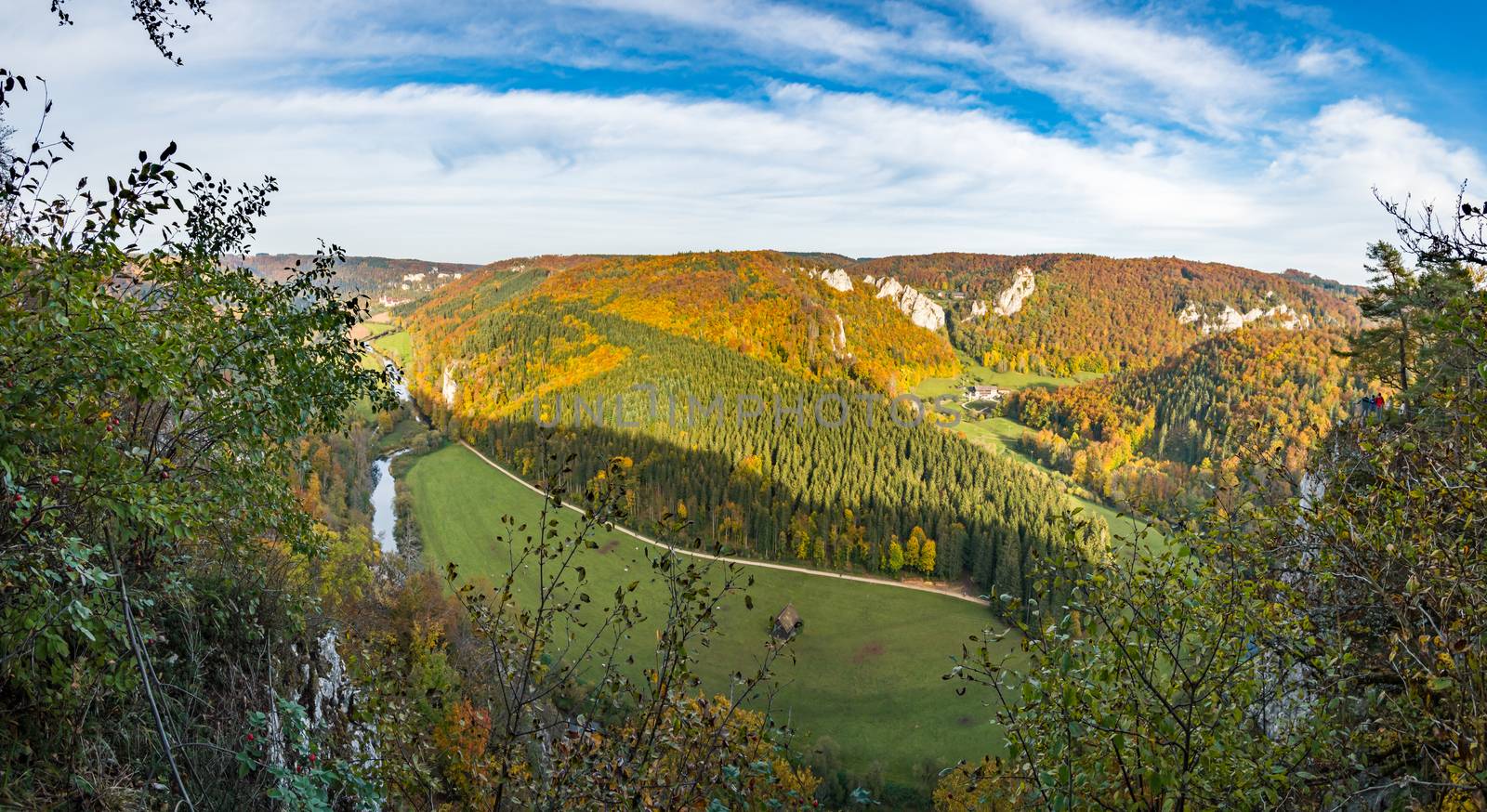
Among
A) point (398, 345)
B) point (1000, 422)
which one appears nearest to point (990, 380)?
point (1000, 422)

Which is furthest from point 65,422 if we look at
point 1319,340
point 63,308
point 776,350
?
point 1319,340

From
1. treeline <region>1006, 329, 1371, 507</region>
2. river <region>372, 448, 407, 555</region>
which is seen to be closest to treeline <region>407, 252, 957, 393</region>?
treeline <region>1006, 329, 1371, 507</region>

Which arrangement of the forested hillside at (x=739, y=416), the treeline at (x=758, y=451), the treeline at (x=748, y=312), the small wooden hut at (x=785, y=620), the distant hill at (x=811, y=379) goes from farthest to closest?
1. the treeline at (x=748, y=312)
2. the distant hill at (x=811, y=379)
3. the forested hillside at (x=739, y=416)
4. the treeline at (x=758, y=451)
5. the small wooden hut at (x=785, y=620)

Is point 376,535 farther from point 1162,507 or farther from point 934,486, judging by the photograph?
point 1162,507

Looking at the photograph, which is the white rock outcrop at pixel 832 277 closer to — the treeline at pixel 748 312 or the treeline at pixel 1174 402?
the treeline at pixel 748 312

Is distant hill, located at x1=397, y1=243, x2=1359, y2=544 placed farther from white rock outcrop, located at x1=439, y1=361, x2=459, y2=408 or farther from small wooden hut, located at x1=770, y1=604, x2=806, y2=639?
small wooden hut, located at x1=770, y1=604, x2=806, y2=639

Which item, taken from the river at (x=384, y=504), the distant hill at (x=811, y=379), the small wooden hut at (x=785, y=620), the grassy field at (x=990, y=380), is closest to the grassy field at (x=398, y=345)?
the distant hill at (x=811, y=379)
